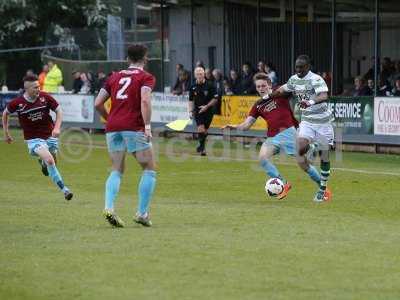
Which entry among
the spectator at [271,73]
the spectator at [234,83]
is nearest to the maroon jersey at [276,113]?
the spectator at [271,73]

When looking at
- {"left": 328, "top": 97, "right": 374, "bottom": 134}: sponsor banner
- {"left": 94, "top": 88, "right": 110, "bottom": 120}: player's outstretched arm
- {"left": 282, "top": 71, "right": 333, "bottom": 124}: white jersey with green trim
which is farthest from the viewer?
{"left": 328, "top": 97, "right": 374, "bottom": 134}: sponsor banner

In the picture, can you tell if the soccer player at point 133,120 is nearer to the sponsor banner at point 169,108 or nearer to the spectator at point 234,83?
the spectator at point 234,83

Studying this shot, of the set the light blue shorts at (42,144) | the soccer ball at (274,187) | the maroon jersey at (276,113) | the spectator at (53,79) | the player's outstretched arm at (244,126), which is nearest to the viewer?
the player's outstretched arm at (244,126)

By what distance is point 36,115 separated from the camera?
17578 mm

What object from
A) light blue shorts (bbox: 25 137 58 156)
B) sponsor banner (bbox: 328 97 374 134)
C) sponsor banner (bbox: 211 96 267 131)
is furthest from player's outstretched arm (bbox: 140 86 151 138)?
sponsor banner (bbox: 211 96 267 131)

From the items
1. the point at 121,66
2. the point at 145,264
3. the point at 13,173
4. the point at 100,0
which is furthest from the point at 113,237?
the point at 100,0

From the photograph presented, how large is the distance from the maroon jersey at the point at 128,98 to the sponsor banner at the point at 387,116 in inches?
519

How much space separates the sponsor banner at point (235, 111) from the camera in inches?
1163

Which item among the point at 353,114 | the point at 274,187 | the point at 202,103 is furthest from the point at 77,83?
the point at 274,187

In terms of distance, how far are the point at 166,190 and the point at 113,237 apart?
6.05 metres

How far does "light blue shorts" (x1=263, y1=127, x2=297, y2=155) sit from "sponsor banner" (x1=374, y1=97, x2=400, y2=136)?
29.5 feet

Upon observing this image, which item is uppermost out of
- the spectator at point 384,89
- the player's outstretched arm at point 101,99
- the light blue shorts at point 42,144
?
the player's outstretched arm at point 101,99

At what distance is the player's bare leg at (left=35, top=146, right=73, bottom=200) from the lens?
16438 mm

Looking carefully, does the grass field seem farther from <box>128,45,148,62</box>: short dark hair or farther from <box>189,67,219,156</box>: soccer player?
<box>189,67,219,156</box>: soccer player
